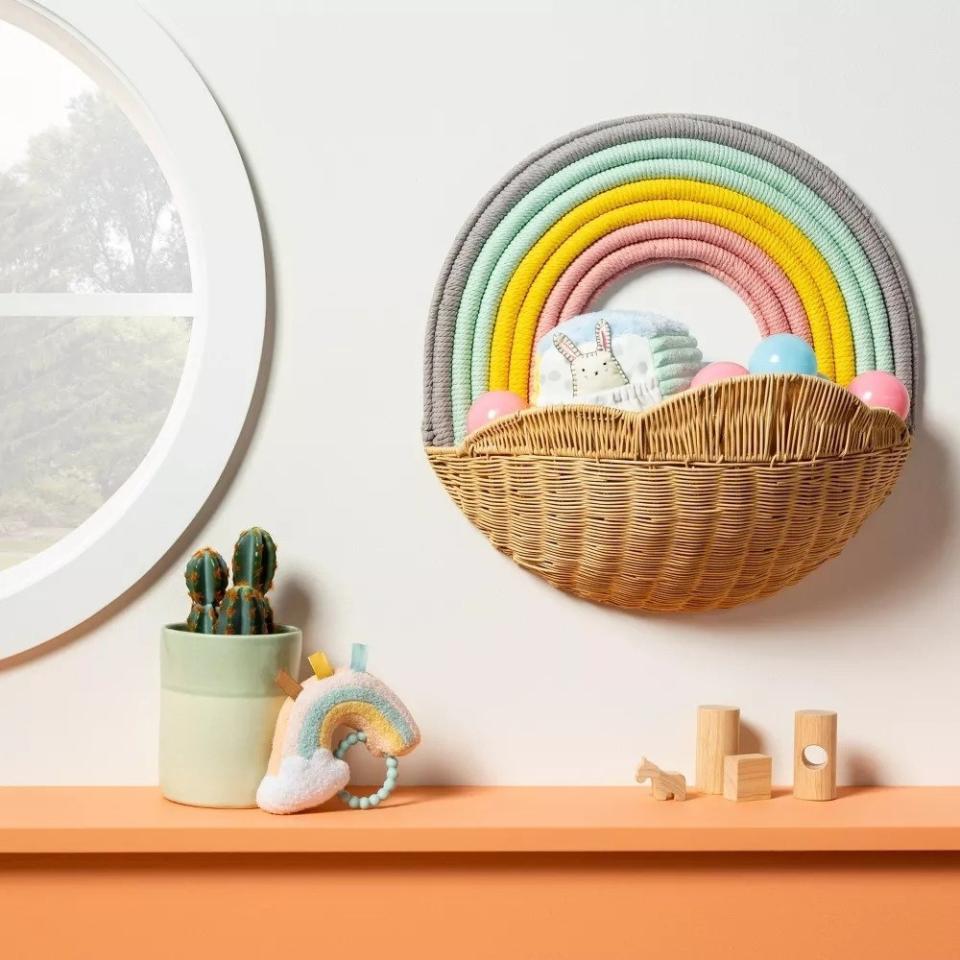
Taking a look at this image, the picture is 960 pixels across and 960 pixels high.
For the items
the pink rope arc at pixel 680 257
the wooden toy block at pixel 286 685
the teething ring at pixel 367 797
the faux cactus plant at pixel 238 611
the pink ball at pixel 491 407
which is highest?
the pink rope arc at pixel 680 257

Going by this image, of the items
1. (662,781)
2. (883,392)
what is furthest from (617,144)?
(662,781)

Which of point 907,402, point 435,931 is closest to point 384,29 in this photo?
point 907,402

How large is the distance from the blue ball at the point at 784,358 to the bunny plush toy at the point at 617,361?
9 cm

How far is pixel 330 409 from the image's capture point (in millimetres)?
1307

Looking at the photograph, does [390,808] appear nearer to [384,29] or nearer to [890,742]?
[890,742]

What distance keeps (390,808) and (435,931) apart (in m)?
0.14

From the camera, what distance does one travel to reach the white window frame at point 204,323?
126 centimetres

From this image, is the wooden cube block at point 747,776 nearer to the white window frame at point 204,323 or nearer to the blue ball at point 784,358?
the blue ball at point 784,358

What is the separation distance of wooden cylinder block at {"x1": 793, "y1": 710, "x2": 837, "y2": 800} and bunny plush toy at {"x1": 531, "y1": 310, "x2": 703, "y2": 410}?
43 cm

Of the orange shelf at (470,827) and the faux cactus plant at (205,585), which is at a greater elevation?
the faux cactus plant at (205,585)

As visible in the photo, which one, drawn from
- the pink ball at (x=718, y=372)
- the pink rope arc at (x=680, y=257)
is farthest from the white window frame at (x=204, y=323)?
the pink ball at (x=718, y=372)

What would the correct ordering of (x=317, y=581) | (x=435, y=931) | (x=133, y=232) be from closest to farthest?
(x=435, y=931) < (x=317, y=581) < (x=133, y=232)

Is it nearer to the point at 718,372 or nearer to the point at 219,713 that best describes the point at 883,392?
the point at 718,372

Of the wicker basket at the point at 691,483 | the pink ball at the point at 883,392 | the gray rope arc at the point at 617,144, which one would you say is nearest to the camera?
the wicker basket at the point at 691,483
